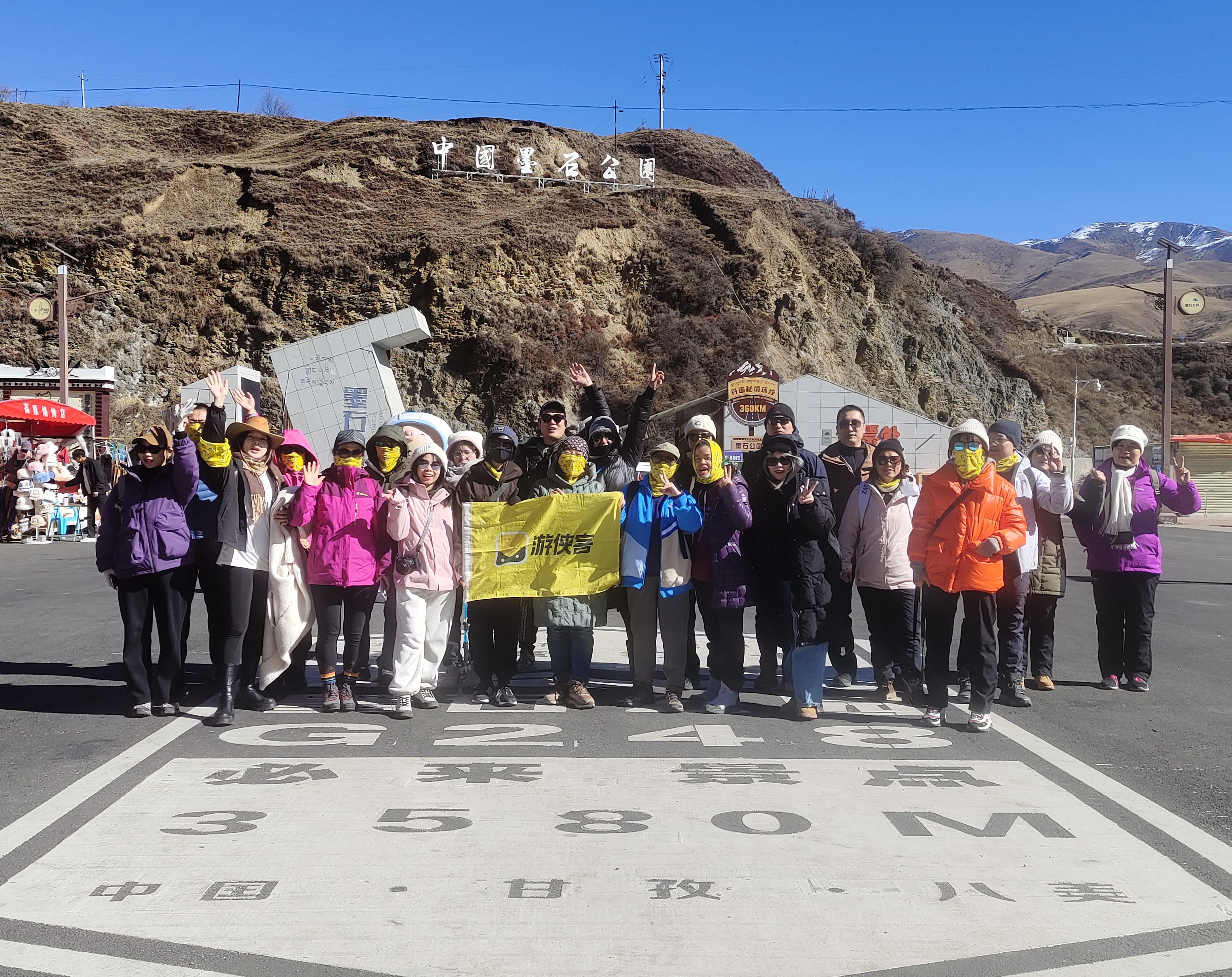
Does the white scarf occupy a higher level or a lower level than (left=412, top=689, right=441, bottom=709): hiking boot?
higher

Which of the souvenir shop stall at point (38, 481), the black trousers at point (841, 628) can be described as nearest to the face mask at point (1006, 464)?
the black trousers at point (841, 628)

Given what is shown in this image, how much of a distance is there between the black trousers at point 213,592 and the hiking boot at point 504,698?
1690 mm

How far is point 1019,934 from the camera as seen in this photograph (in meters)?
3.63

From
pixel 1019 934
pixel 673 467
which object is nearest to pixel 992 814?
pixel 1019 934

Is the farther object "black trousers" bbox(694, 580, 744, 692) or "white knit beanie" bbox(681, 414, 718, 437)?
"white knit beanie" bbox(681, 414, 718, 437)

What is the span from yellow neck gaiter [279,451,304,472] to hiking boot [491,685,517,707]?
1889 mm

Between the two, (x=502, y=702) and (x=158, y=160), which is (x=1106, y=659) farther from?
(x=158, y=160)

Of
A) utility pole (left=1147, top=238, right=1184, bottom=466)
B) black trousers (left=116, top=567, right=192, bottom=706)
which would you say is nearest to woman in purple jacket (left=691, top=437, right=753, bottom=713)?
black trousers (left=116, top=567, right=192, bottom=706)

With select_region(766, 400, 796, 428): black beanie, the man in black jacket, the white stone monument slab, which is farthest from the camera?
the white stone monument slab

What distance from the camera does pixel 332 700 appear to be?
22.3ft

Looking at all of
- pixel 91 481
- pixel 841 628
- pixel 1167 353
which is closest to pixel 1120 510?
pixel 841 628

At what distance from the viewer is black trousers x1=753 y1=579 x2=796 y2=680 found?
22.7 ft

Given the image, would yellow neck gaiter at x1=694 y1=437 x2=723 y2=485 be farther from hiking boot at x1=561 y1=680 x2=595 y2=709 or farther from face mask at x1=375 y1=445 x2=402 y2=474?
face mask at x1=375 y1=445 x2=402 y2=474

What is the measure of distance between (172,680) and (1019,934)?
5.11 metres
